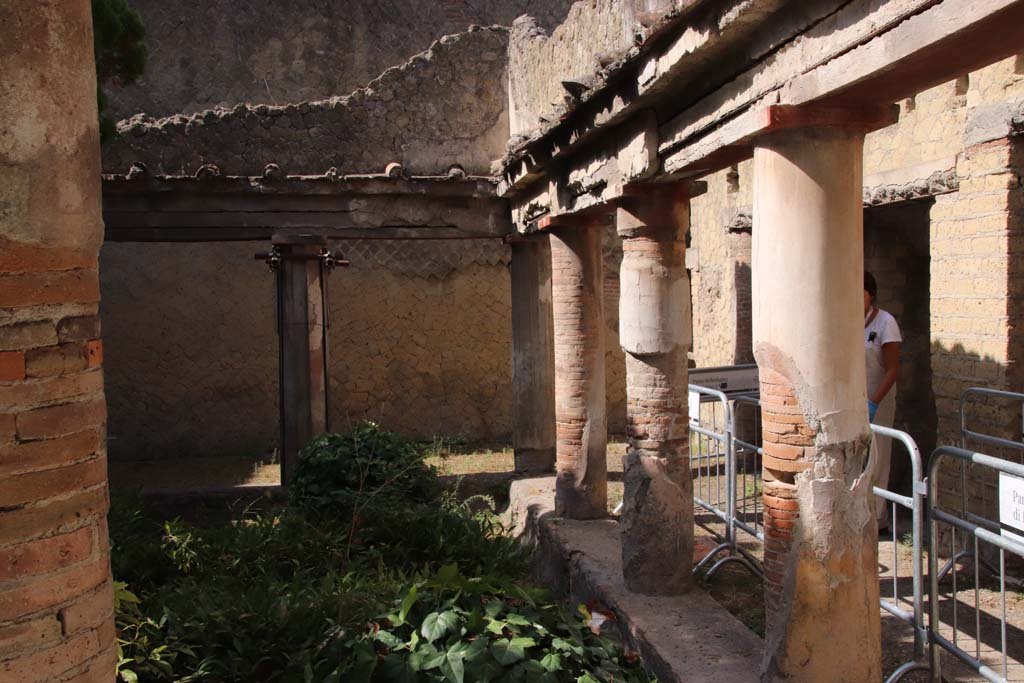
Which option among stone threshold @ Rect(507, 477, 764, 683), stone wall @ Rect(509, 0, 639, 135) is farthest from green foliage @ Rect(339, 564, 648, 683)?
stone wall @ Rect(509, 0, 639, 135)

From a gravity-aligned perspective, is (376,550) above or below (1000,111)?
below

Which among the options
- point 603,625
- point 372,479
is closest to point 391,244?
point 372,479

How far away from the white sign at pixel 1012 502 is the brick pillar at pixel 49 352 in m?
3.15

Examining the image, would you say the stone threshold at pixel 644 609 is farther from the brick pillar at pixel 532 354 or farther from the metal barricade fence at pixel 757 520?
the brick pillar at pixel 532 354

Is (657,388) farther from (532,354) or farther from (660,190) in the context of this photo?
(532,354)

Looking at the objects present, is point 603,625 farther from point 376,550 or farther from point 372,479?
point 372,479

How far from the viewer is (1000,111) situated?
18.4 ft

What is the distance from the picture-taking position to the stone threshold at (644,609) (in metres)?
4.39

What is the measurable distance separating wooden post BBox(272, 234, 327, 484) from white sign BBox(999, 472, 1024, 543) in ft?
22.7

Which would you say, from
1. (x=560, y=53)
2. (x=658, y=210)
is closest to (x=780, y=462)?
(x=658, y=210)

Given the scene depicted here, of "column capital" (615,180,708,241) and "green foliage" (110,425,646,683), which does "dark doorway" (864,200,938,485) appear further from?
"green foliage" (110,425,646,683)

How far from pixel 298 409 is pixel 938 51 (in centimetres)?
754

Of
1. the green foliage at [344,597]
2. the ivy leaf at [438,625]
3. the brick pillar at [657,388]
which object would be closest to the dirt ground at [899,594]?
the brick pillar at [657,388]

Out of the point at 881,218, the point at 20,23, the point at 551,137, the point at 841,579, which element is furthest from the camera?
the point at 881,218
